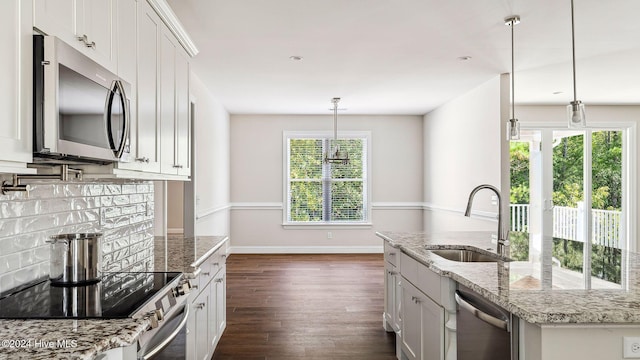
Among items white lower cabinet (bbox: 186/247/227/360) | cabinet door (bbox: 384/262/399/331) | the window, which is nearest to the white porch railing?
the window

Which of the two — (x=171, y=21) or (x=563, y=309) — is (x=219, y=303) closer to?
(x=171, y=21)

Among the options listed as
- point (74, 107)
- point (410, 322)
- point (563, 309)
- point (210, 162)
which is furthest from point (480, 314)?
point (210, 162)

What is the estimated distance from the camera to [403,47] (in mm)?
3883

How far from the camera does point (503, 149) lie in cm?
484

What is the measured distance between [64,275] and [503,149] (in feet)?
→ 14.7

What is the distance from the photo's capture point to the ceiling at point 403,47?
9.90 feet

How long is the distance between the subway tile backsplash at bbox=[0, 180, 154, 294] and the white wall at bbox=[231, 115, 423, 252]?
4.43 m

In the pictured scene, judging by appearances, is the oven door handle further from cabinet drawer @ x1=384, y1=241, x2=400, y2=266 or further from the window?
the window

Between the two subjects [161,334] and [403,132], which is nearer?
[161,334]

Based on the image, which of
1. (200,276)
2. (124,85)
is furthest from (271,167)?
(124,85)

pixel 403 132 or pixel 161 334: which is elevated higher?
pixel 403 132

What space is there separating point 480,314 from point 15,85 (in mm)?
1879

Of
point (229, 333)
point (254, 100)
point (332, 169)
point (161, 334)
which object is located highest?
point (254, 100)

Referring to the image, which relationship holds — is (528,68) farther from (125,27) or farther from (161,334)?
(161,334)
